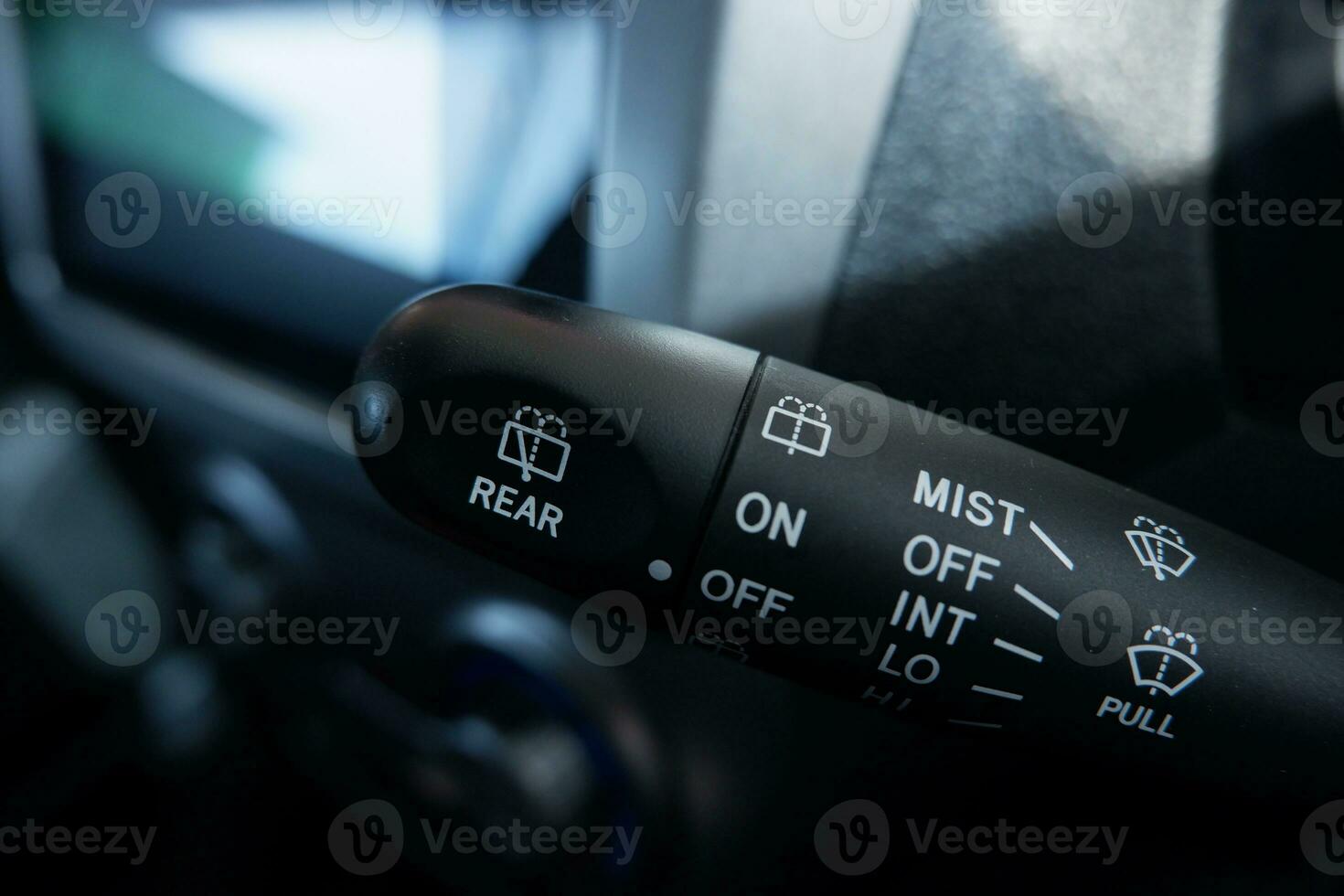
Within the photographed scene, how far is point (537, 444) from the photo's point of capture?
0.40m

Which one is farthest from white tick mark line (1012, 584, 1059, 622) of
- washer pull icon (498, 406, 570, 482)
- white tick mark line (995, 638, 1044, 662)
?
washer pull icon (498, 406, 570, 482)

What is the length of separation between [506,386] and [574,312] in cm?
4

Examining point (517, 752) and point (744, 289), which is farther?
point (517, 752)

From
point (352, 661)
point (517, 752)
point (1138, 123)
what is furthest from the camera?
point (352, 661)

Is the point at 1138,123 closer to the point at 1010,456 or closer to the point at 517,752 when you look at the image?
the point at 1010,456

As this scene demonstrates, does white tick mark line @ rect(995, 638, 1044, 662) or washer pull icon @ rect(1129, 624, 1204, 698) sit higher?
washer pull icon @ rect(1129, 624, 1204, 698)

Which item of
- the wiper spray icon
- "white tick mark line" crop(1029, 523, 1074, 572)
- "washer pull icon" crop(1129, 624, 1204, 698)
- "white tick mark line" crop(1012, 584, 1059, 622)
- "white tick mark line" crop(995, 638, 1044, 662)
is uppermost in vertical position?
the wiper spray icon

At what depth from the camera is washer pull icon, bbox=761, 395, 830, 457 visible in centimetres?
39

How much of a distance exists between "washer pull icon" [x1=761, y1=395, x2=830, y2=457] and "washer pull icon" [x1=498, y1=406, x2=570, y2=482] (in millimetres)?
81

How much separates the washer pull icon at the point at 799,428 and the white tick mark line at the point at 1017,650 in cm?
10

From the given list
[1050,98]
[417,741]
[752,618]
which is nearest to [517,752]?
[417,741]

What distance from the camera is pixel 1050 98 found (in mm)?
523

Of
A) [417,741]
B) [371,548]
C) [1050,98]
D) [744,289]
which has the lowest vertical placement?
[417,741]

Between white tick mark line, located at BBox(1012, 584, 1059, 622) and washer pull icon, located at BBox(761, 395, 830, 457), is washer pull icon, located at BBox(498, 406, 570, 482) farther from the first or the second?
white tick mark line, located at BBox(1012, 584, 1059, 622)
